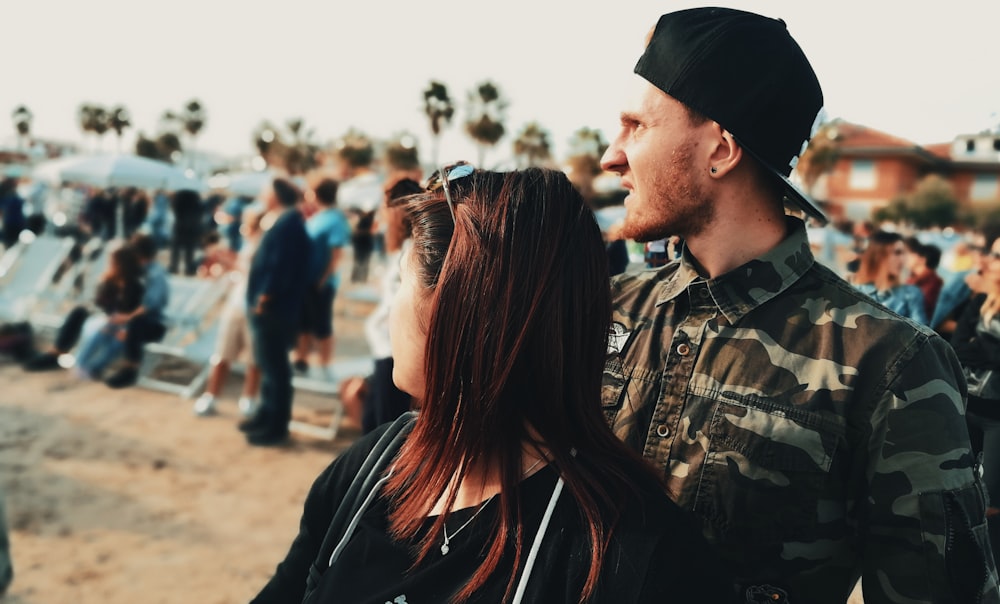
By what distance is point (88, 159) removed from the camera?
13891 millimetres

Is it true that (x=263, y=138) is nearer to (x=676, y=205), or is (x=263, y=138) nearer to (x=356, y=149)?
(x=356, y=149)

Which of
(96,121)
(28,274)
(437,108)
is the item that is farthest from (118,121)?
(28,274)

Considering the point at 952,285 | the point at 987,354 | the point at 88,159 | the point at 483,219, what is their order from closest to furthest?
1. the point at 483,219
2. the point at 987,354
3. the point at 952,285
4. the point at 88,159

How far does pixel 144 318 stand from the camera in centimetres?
709

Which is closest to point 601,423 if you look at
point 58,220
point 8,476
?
point 8,476

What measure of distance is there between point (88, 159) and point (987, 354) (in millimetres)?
14941

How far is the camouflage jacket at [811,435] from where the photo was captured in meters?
1.27

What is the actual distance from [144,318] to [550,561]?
6.97 m

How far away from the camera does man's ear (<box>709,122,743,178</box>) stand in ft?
4.78

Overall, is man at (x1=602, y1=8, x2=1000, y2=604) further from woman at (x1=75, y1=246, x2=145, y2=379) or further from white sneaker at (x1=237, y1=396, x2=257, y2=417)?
woman at (x1=75, y1=246, x2=145, y2=379)

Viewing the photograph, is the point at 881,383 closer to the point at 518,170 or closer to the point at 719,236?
the point at 719,236

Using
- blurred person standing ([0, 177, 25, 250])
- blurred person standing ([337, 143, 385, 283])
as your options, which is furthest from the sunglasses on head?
blurred person standing ([0, 177, 25, 250])

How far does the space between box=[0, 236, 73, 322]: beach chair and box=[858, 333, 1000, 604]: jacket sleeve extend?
891 centimetres

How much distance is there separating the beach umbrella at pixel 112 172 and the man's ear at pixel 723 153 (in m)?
14.3
